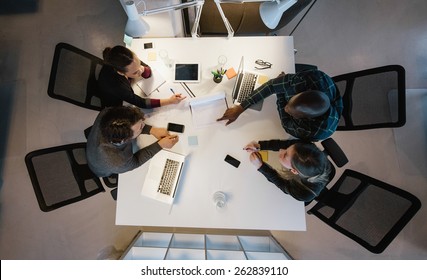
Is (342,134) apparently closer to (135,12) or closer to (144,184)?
(144,184)

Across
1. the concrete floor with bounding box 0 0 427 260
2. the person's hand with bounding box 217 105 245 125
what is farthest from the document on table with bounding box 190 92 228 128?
the concrete floor with bounding box 0 0 427 260

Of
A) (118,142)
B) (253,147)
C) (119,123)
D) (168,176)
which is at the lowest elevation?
(168,176)

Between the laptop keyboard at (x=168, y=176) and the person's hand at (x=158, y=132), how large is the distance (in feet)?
0.57

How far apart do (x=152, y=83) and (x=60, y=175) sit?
0.89 meters

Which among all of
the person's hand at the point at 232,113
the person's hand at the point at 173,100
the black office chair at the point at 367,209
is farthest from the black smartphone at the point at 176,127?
the black office chair at the point at 367,209

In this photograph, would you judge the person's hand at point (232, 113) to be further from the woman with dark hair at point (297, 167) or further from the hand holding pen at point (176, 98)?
the hand holding pen at point (176, 98)

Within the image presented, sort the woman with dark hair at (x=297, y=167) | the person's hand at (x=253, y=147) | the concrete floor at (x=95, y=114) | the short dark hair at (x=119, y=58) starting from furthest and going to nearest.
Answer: the concrete floor at (x=95, y=114) → the person's hand at (x=253, y=147) → the short dark hair at (x=119, y=58) → the woman with dark hair at (x=297, y=167)

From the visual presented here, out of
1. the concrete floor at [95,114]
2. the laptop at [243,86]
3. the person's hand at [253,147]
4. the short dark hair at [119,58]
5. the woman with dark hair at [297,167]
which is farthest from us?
the concrete floor at [95,114]

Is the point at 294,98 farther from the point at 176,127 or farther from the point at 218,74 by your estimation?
the point at 176,127

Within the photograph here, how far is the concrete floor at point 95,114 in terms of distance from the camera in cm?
240

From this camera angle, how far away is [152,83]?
1.82 m

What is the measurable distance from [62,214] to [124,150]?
4.62 feet

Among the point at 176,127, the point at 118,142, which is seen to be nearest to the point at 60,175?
the point at 118,142

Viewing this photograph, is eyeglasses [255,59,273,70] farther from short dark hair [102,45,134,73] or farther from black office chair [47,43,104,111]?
black office chair [47,43,104,111]
